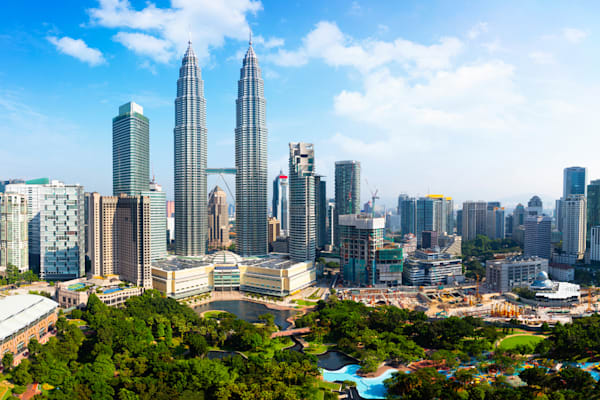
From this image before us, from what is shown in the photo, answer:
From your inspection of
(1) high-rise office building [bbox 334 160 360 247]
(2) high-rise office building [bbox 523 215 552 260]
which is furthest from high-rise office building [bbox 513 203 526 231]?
(1) high-rise office building [bbox 334 160 360 247]

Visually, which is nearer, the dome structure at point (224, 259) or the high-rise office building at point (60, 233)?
the dome structure at point (224, 259)

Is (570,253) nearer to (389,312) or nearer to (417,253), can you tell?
(417,253)

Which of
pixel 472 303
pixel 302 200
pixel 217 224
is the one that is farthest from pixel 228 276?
pixel 217 224

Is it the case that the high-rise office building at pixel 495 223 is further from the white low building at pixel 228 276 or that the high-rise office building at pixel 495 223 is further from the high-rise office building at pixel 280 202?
→ the white low building at pixel 228 276

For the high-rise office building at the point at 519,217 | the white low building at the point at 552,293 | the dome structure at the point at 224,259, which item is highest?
the high-rise office building at the point at 519,217

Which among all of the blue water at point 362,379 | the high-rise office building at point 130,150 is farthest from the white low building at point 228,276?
the blue water at point 362,379

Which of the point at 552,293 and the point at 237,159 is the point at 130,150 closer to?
the point at 237,159
